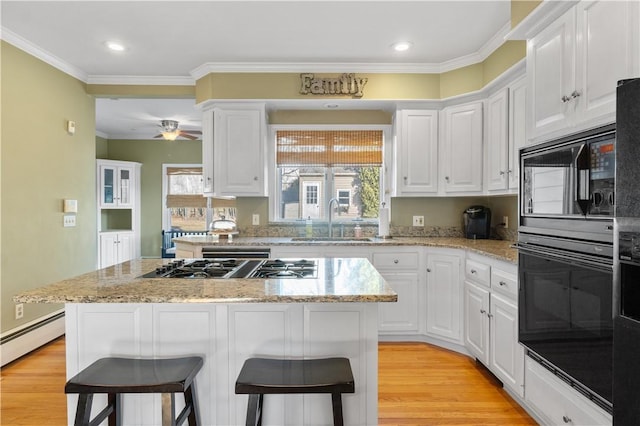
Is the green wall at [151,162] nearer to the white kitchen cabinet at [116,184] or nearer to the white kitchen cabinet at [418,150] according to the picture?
the white kitchen cabinet at [116,184]

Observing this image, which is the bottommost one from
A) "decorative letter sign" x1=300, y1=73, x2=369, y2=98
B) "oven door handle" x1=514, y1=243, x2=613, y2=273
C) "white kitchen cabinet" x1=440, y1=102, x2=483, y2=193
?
"oven door handle" x1=514, y1=243, x2=613, y2=273

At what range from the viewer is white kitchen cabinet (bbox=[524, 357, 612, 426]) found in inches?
60.0

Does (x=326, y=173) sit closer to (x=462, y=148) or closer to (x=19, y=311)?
(x=462, y=148)

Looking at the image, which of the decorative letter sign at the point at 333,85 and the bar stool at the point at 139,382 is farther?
the decorative letter sign at the point at 333,85

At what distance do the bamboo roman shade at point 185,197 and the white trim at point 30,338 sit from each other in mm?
3688

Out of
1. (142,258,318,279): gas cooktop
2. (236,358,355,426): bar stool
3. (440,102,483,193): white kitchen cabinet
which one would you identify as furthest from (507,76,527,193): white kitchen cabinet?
(236,358,355,426): bar stool

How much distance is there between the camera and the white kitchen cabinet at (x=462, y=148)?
3.30 metres

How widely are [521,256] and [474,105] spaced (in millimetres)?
1818

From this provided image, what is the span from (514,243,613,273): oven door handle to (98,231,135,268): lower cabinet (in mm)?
6350

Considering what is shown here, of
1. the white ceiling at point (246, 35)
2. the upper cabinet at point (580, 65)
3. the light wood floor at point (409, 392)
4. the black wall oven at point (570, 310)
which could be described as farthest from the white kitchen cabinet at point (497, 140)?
the light wood floor at point (409, 392)

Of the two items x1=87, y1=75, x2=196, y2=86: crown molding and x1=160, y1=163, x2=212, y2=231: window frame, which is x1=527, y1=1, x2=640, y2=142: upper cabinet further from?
x1=160, y1=163, x2=212, y2=231: window frame

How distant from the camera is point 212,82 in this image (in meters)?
3.54

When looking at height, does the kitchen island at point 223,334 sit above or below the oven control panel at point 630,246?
below

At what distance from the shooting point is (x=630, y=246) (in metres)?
1.12
